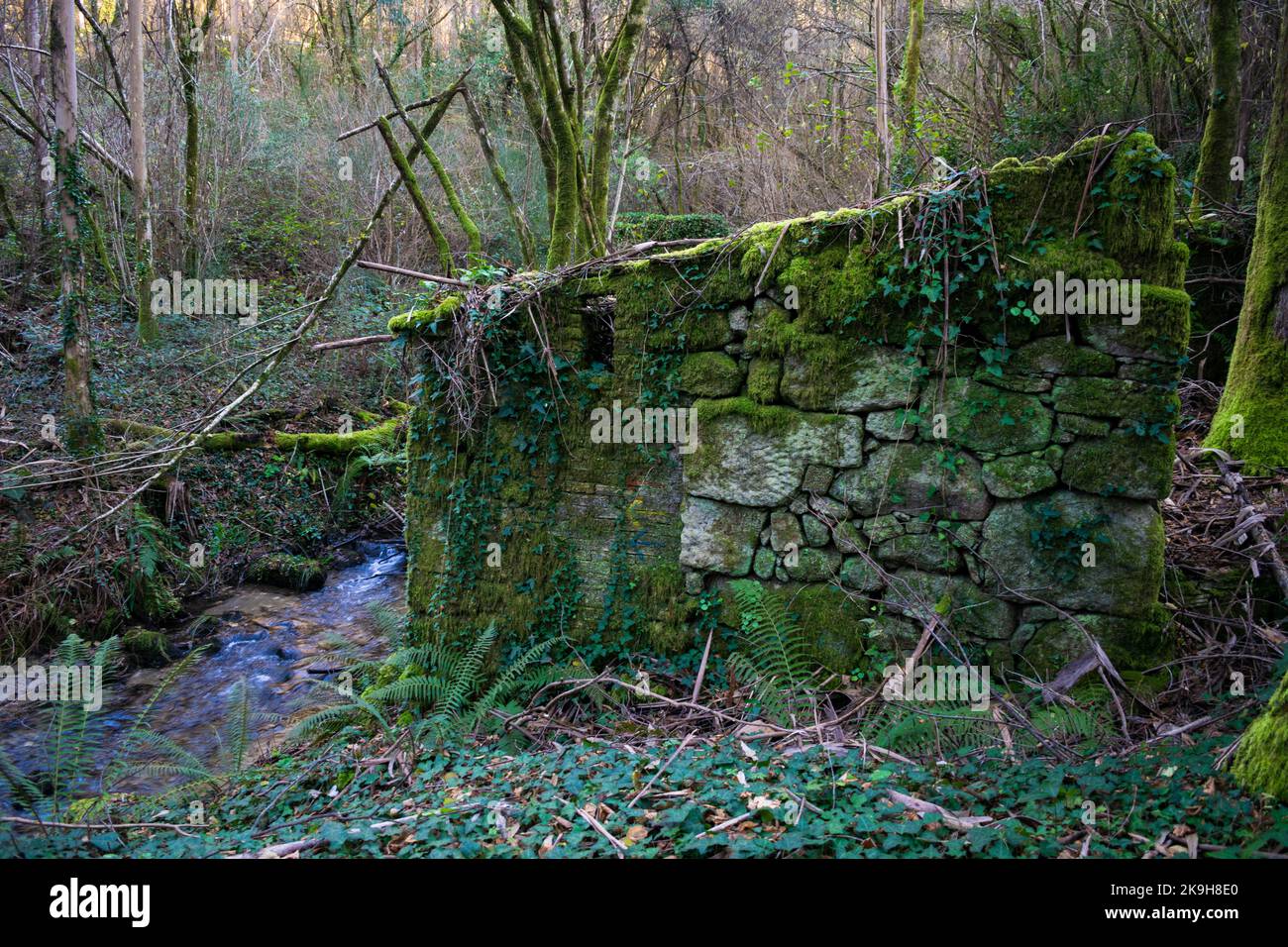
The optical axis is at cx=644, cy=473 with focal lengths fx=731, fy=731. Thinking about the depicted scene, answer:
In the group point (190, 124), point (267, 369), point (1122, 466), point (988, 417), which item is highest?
point (190, 124)

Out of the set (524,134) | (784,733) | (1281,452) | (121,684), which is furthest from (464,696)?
(524,134)

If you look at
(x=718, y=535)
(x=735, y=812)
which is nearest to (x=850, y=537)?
(x=718, y=535)

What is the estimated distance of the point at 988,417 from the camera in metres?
3.91

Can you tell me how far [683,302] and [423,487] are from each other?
2393mm

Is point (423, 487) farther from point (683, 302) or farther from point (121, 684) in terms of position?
point (121, 684)

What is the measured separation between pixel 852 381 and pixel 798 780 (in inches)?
85.8

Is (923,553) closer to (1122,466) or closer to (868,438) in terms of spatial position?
(868,438)

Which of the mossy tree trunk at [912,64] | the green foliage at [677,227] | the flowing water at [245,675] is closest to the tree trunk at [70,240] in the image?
the flowing water at [245,675]

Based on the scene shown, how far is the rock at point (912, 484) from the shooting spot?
13.0 ft

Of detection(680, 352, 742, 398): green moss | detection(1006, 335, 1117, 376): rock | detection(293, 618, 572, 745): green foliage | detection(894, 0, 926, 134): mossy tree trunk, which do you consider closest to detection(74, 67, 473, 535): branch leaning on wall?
detection(293, 618, 572, 745): green foliage

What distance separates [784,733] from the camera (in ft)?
12.3

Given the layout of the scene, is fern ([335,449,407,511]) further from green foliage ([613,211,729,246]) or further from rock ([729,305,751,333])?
rock ([729,305,751,333])

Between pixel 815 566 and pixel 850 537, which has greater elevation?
pixel 850 537

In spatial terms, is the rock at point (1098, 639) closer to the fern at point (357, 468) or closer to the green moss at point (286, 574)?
the green moss at point (286, 574)
